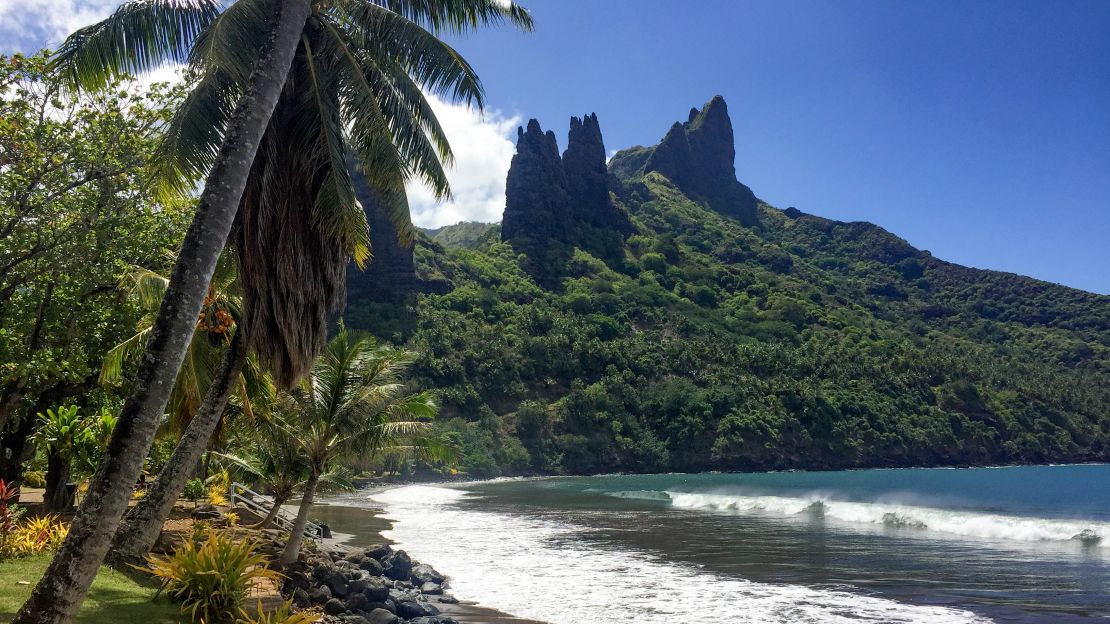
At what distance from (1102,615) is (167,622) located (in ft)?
50.0

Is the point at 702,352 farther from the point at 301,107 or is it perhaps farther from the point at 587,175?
the point at 301,107

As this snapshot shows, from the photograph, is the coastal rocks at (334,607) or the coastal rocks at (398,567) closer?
the coastal rocks at (334,607)

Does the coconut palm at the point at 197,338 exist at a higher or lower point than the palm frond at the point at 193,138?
lower

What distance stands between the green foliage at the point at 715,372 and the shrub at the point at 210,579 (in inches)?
2613

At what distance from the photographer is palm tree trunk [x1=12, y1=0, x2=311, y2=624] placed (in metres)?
5.48

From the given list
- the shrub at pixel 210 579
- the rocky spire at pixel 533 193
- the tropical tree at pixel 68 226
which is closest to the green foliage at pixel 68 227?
the tropical tree at pixel 68 226

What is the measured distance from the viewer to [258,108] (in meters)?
7.23

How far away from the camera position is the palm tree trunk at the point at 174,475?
10164 mm

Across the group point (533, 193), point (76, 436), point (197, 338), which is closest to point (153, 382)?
point (197, 338)

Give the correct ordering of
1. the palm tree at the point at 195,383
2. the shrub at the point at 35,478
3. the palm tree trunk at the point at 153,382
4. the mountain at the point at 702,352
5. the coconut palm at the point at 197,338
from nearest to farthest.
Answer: the palm tree trunk at the point at 153,382
the palm tree at the point at 195,383
the coconut palm at the point at 197,338
the shrub at the point at 35,478
the mountain at the point at 702,352

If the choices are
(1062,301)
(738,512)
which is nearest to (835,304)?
(1062,301)

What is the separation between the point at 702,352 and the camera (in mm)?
106312

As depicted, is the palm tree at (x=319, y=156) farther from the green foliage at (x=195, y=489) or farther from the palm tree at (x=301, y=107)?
the green foliage at (x=195, y=489)

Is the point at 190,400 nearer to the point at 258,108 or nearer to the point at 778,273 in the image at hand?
the point at 258,108
